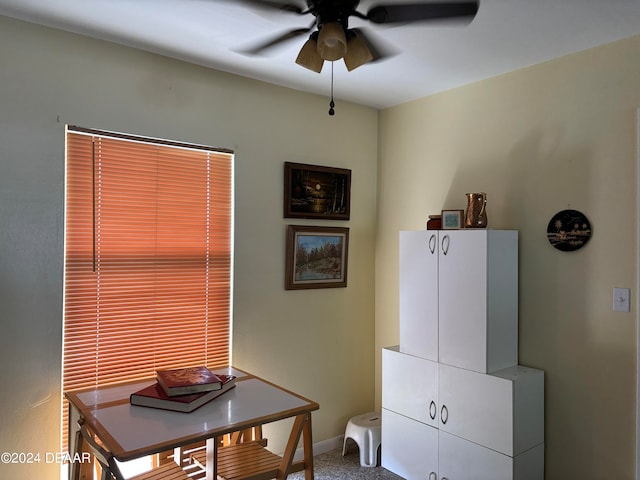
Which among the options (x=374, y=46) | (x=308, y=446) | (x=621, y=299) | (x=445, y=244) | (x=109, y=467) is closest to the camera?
(x=109, y=467)

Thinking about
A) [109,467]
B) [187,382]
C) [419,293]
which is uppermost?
[419,293]

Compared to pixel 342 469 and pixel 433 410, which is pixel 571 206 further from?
pixel 342 469

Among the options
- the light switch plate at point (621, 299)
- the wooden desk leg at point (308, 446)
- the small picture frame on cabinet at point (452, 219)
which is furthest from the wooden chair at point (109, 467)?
the light switch plate at point (621, 299)

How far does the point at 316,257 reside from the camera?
3357mm

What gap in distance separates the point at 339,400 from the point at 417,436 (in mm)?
746

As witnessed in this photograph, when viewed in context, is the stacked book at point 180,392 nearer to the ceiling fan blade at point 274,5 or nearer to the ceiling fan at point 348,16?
the ceiling fan at point 348,16

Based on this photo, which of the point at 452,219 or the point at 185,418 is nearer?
the point at 185,418

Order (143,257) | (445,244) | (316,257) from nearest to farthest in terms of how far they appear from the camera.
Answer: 1. (143,257)
2. (445,244)
3. (316,257)

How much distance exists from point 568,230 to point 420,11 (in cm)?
144

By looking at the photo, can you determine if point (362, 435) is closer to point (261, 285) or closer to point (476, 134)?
point (261, 285)

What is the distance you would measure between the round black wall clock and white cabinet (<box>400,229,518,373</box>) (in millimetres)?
209

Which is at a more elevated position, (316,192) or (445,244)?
(316,192)

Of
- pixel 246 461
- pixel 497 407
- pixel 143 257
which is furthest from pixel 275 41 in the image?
pixel 497 407

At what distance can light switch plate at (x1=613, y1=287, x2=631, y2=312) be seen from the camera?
2371mm
